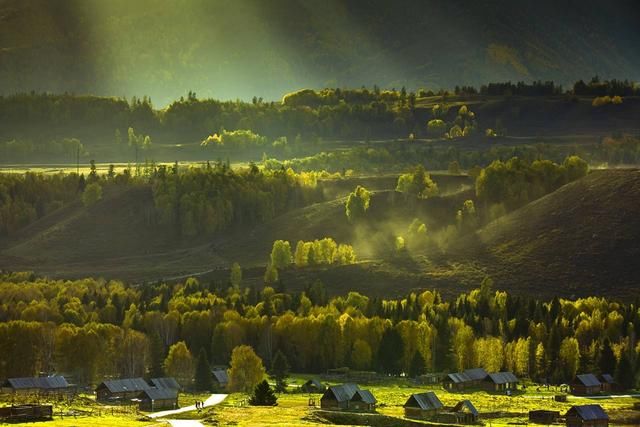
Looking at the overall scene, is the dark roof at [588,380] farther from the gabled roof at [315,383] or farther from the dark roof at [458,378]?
the gabled roof at [315,383]

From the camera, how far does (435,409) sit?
167 metres

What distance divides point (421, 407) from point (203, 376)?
1426 inches

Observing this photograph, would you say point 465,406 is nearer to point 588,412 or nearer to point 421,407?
point 421,407

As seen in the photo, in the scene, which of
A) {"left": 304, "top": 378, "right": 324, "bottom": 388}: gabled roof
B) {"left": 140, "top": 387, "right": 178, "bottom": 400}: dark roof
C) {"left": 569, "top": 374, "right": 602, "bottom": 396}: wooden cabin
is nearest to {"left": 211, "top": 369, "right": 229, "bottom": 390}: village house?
{"left": 304, "top": 378, "right": 324, "bottom": 388}: gabled roof

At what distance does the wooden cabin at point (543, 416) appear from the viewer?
162875 mm

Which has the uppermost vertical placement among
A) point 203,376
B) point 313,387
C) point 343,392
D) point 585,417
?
point 585,417

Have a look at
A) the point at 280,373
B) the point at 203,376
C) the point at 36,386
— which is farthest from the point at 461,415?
the point at 36,386

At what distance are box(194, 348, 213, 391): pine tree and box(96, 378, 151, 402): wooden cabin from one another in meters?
12.4

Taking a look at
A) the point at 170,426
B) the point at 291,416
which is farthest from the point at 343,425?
the point at 170,426

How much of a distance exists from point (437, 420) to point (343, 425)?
10208mm

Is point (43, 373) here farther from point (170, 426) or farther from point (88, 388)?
point (170, 426)

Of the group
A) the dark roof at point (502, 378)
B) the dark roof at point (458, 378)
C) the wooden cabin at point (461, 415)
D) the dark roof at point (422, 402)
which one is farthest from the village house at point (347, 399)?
the dark roof at point (502, 378)

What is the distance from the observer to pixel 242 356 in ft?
647

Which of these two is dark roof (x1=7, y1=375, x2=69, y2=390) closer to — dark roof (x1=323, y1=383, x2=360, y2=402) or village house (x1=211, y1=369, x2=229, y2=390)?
village house (x1=211, y1=369, x2=229, y2=390)
